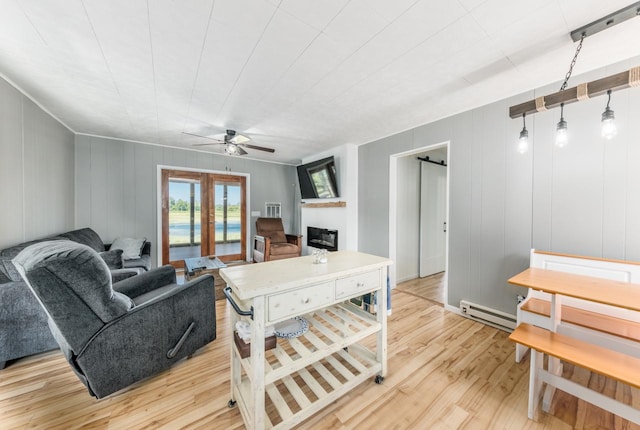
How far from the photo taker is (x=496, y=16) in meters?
1.35

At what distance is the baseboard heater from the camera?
91.2 inches

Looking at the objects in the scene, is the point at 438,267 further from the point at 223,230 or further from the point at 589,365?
the point at 223,230

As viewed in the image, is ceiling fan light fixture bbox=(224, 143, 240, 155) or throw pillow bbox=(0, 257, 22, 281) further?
ceiling fan light fixture bbox=(224, 143, 240, 155)

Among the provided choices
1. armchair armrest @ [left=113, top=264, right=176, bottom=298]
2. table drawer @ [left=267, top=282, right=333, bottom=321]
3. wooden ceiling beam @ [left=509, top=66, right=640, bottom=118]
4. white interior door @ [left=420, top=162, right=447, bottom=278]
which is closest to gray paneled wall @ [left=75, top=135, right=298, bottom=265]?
armchair armrest @ [left=113, top=264, right=176, bottom=298]

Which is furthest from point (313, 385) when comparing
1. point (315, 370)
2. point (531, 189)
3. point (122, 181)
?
point (122, 181)

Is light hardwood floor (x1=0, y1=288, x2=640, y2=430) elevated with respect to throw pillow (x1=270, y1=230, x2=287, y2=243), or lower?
lower

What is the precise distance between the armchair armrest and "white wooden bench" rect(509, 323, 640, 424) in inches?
113

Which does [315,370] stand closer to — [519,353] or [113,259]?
[519,353]

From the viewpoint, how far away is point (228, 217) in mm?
5125

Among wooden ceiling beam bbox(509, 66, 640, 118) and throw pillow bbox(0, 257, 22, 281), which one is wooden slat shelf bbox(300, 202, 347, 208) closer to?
wooden ceiling beam bbox(509, 66, 640, 118)

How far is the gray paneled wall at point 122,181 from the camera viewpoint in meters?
3.79

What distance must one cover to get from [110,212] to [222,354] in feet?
12.1

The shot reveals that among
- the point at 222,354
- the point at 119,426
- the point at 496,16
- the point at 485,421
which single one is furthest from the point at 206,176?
the point at 485,421

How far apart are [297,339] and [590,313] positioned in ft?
7.30
